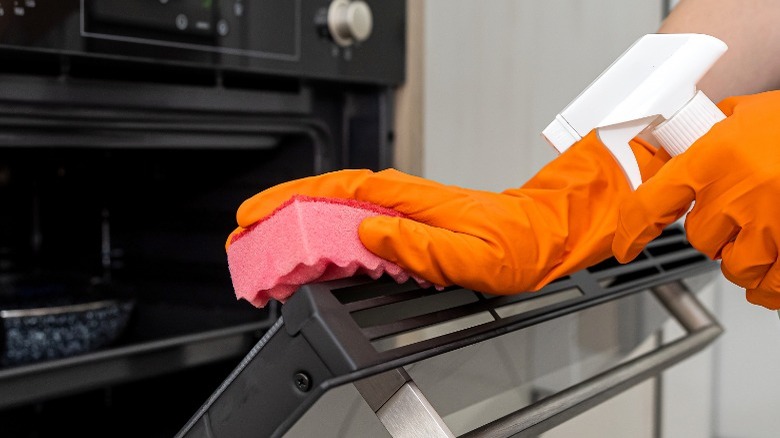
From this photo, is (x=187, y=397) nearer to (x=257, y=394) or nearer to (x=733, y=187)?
(x=257, y=394)

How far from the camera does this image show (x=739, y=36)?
36.3 inches

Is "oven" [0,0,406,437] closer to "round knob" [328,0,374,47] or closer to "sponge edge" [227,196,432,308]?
"round knob" [328,0,374,47]

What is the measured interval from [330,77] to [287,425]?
73 cm

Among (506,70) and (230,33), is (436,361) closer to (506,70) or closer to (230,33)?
(230,33)

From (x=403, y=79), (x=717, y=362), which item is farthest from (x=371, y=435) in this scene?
(x=717, y=362)

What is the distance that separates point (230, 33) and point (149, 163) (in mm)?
326

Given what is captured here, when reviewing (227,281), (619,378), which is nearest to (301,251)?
(619,378)

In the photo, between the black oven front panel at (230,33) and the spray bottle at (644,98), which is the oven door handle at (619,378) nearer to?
the spray bottle at (644,98)

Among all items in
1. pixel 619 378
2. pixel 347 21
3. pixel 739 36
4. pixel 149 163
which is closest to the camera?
pixel 619 378

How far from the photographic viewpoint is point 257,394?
1.65 ft

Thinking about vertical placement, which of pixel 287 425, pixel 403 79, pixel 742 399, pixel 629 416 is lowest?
pixel 742 399

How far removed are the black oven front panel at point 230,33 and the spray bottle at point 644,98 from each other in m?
0.53

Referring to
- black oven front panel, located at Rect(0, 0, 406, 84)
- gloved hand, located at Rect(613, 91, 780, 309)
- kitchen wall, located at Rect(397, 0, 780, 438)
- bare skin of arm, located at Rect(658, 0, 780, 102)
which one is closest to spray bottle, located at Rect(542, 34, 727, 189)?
gloved hand, located at Rect(613, 91, 780, 309)

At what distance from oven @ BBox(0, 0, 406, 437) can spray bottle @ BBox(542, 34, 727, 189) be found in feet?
1.78
